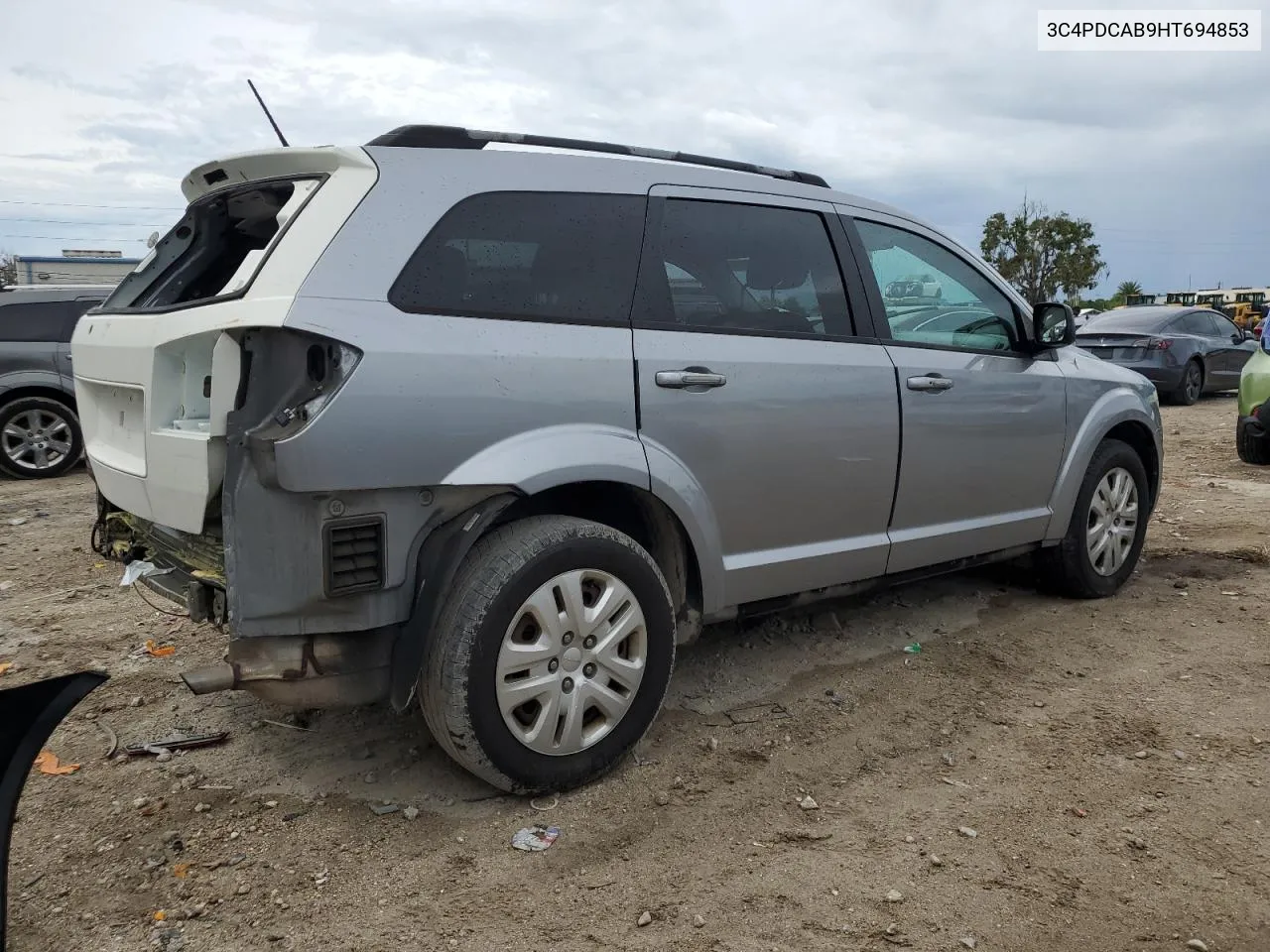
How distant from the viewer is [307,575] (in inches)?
104

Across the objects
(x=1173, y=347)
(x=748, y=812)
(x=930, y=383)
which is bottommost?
(x=748, y=812)

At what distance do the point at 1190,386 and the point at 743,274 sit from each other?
12.7 meters

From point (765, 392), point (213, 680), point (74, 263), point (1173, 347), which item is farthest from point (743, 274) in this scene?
point (74, 263)

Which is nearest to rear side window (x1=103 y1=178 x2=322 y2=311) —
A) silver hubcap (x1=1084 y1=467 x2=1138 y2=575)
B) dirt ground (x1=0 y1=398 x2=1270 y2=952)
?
dirt ground (x1=0 y1=398 x2=1270 y2=952)

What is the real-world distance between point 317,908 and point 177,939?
325 millimetres

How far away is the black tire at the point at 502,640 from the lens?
2.80 metres

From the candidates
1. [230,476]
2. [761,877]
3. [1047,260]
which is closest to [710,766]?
[761,877]

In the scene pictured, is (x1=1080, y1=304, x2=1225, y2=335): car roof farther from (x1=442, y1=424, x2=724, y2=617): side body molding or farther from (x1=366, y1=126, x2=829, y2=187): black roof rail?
(x1=442, y1=424, x2=724, y2=617): side body molding

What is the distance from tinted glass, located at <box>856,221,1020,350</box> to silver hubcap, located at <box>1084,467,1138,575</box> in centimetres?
104

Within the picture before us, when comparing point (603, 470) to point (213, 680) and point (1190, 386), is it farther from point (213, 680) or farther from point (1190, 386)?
point (1190, 386)

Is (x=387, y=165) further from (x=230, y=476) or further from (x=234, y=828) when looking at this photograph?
(x=234, y=828)

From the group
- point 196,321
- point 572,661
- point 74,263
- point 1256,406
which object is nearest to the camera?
point 196,321

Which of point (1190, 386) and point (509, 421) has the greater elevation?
point (509, 421)

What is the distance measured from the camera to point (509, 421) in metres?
2.87
